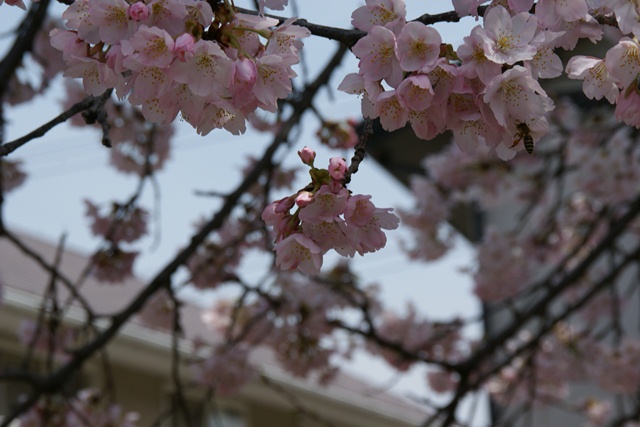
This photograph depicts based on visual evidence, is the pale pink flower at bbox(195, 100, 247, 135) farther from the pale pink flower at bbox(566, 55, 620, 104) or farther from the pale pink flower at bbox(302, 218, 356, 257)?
the pale pink flower at bbox(566, 55, 620, 104)

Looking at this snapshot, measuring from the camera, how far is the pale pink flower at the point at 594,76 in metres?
1.47

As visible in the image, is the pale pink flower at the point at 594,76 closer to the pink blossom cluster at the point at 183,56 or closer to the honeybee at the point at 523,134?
the honeybee at the point at 523,134

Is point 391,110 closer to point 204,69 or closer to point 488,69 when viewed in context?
point 488,69

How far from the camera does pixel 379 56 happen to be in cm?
145

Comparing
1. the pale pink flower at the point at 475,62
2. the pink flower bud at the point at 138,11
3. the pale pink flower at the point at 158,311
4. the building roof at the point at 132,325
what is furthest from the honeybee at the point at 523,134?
the pale pink flower at the point at 158,311

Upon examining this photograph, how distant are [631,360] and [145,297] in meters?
3.36

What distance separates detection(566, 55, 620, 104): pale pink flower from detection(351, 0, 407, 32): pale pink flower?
277mm

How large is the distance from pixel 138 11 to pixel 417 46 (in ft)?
1.33

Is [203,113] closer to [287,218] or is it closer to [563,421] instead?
[287,218]

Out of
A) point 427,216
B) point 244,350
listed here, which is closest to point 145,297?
point 244,350

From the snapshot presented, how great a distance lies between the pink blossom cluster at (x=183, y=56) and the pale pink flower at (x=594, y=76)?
420 millimetres

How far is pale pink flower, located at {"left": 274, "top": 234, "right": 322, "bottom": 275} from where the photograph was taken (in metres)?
1.41

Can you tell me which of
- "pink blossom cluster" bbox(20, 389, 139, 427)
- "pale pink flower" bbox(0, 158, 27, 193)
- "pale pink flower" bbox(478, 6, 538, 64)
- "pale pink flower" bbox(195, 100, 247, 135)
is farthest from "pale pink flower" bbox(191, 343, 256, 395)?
"pale pink flower" bbox(478, 6, 538, 64)

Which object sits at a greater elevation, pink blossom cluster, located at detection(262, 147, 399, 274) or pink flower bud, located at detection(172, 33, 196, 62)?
pink flower bud, located at detection(172, 33, 196, 62)
